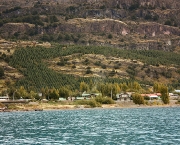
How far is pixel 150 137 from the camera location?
71938mm

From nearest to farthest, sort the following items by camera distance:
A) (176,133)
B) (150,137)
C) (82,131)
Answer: (150,137) → (176,133) → (82,131)

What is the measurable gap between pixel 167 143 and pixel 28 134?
1117 inches

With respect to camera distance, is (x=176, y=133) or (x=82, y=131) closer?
(x=176, y=133)

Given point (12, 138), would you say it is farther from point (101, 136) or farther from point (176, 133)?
point (176, 133)

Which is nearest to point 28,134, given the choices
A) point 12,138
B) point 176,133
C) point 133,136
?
point 12,138

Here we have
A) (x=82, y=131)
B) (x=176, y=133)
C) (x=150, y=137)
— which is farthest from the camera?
(x=82, y=131)

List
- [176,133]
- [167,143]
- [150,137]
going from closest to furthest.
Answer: [167,143] → [150,137] → [176,133]

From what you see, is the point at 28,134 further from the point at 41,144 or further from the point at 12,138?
the point at 41,144

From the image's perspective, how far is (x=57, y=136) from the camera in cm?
7619

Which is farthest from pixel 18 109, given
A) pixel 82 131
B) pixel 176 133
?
pixel 176 133

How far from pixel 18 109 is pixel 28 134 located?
120048 mm

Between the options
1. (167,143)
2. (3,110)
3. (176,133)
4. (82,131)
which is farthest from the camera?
(3,110)

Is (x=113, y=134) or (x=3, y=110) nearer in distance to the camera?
(x=113, y=134)

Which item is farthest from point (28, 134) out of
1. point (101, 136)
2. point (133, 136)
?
point (133, 136)
